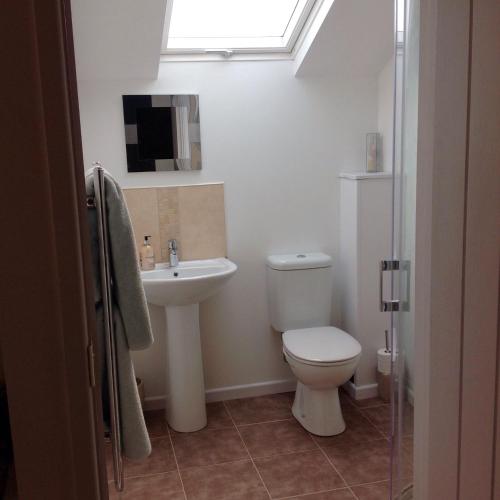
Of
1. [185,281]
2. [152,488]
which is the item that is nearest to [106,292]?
[185,281]

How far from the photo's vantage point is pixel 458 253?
1368mm

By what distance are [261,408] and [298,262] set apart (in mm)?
833

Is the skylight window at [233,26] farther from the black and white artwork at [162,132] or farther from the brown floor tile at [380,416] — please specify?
the brown floor tile at [380,416]

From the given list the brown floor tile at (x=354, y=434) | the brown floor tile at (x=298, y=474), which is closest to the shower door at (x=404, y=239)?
the brown floor tile at (x=298, y=474)

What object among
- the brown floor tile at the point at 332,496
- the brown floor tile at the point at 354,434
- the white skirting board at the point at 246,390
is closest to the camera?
the brown floor tile at the point at 332,496

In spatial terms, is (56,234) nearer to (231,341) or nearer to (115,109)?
(115,109)

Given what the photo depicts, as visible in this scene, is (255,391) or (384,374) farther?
(255,391)

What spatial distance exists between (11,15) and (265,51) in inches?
97.4

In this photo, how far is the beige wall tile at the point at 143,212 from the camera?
9.82 feet

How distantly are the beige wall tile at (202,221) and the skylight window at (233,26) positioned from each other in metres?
0.71

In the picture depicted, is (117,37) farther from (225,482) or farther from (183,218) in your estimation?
(225,482)

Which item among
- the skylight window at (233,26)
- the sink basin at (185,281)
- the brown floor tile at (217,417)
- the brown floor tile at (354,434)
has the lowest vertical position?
the brown floor tile at (354,434)

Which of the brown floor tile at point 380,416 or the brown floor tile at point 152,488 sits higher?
the brown floor tile at point 380,416

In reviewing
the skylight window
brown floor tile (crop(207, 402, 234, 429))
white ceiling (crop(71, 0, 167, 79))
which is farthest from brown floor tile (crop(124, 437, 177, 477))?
the skylight window
